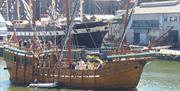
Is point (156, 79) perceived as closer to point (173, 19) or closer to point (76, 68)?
point (76, 68)

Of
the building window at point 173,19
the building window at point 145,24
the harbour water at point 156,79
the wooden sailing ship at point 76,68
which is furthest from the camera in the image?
the building window at point 145,24

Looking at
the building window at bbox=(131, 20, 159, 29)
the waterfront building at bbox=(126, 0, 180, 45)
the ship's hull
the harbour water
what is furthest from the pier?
the ship's hull

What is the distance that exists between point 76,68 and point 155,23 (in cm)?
4687

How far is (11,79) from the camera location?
144 feet

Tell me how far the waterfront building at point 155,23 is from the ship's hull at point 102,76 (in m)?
38.4

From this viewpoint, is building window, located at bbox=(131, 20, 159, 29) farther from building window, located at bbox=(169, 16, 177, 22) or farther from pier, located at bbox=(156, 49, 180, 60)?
pier, located at bbox=(156, 49, 180, 60)

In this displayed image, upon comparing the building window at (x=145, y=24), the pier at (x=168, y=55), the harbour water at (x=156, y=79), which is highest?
the building window at (x=145, y=24)

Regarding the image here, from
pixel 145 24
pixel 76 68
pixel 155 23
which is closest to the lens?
pixel 76 68

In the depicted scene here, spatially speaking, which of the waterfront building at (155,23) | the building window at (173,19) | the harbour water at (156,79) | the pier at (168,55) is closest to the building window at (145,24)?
the waterfront building at (155,23)

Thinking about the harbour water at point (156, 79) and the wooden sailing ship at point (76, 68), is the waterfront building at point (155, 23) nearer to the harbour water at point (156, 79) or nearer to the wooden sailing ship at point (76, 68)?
the harbour water at point (156, 79)

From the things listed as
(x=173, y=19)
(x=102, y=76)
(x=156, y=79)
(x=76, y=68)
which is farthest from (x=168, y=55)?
(x=102, y=76)

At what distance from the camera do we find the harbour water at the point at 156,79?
132 ft

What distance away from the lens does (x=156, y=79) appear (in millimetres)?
45906

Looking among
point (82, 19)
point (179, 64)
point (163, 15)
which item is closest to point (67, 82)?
point (179, 64)
